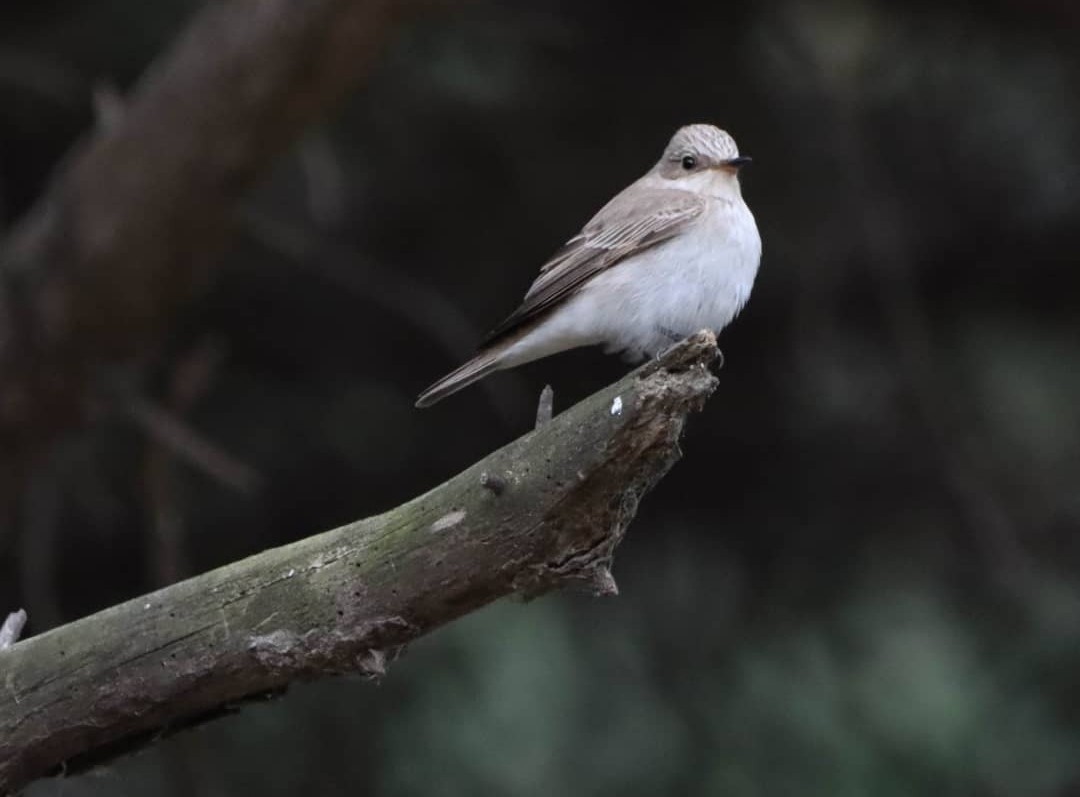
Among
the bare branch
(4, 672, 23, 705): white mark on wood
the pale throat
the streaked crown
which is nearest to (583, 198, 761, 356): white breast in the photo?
the pale throat

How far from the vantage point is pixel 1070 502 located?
8180 mm

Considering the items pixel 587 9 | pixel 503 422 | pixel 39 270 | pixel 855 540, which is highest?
pixel 587 9

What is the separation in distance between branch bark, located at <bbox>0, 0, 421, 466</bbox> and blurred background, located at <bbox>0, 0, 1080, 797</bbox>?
2.07 ft

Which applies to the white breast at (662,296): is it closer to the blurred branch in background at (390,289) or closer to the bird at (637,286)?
the bird at (637,286)

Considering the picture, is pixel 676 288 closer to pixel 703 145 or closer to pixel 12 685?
pixel 703 145

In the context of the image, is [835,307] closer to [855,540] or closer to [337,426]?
[855,540]

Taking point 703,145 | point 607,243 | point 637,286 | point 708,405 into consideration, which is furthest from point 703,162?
point 708,405

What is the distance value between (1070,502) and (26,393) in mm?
4184

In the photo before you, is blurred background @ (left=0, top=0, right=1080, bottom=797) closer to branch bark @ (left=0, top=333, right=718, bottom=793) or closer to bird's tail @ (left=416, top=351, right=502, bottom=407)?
bird's tail @ (left=416, top=351, right=502, bottom=407)

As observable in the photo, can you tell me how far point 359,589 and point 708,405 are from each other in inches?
173

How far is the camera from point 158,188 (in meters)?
6.92

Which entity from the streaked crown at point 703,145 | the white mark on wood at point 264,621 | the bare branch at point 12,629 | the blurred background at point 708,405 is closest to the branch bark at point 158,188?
the blurred background at point 708,405

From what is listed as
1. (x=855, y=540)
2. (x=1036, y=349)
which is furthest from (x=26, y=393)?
(x=1036, y=349)

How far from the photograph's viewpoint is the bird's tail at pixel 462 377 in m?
4.79
